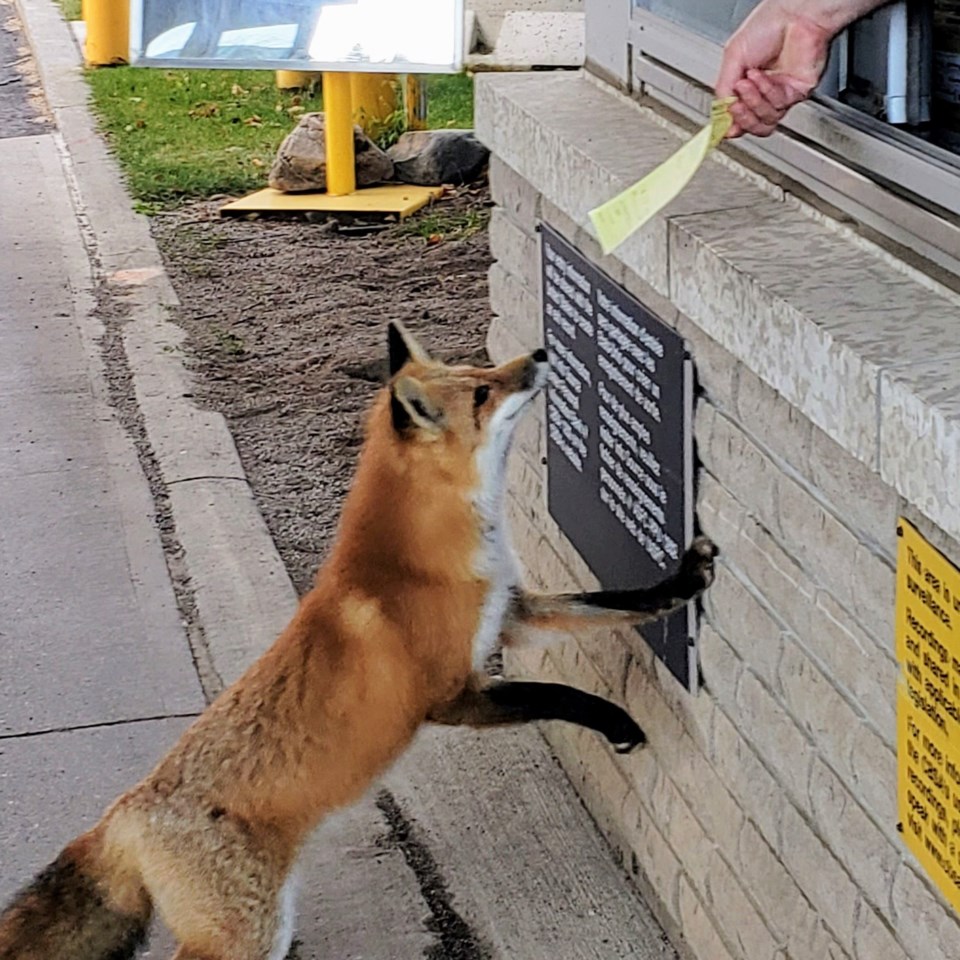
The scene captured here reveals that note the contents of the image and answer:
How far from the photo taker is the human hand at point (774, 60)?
2639 mm

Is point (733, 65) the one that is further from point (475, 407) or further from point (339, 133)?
point (339, 133)

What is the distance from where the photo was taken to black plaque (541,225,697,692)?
3260 millimetres

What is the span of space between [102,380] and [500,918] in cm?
439

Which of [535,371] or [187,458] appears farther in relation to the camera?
[187,458]

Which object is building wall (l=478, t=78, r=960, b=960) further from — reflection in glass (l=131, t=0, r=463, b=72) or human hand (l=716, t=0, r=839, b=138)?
reflection in glass (l=131, t=0, r=463, b=72)

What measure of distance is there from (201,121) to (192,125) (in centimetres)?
19

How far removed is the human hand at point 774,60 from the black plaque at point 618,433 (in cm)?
56

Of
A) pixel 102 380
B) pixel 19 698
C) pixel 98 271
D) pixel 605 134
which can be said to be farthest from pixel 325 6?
pixel 605 134

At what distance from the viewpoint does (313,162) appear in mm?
9781

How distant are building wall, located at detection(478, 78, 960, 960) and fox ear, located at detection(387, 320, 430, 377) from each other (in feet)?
1.18

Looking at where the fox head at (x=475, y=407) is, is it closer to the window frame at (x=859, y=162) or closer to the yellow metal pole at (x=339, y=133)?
the window frame at (x=859, y=162)

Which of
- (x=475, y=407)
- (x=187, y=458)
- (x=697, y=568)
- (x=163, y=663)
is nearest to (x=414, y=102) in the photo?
(x=187, y=458)

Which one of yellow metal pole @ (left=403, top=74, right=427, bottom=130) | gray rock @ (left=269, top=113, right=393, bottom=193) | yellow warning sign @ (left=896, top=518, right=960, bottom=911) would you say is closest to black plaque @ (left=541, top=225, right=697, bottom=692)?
yellow warning sign @ (left=896, top=518, right=960, bottom=911)

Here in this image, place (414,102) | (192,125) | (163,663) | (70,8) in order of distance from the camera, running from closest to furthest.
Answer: (163,663) < (414,102) < (192,125) < (70,8)
